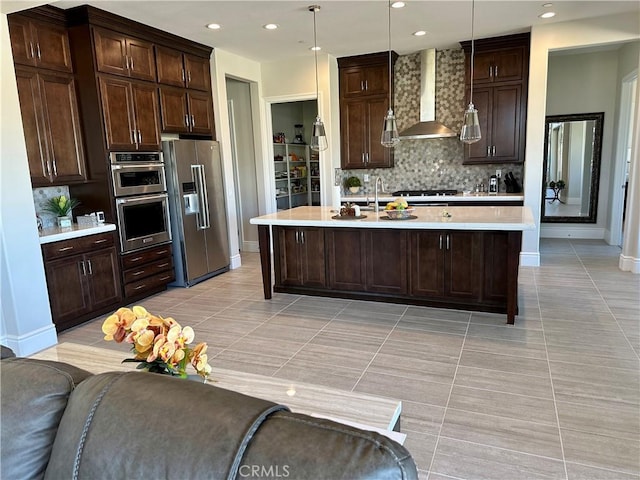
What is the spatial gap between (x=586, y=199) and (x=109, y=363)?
7367 millimetres

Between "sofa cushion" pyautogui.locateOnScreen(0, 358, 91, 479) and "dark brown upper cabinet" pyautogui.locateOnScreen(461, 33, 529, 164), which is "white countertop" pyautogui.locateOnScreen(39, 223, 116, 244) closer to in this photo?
"sofa cushion" pyautogui.locateOnScreen(0, 358, 91, 479)

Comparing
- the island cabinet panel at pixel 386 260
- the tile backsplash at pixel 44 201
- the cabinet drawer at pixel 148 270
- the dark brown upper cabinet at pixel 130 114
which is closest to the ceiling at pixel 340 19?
the dark brown upper cabinet at pixel 130 114

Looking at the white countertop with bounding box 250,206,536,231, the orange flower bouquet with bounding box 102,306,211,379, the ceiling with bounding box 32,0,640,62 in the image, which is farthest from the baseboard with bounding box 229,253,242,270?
the orange flower bouquet with bounding box 102,306,211,379

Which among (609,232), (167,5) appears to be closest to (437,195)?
(609,232)

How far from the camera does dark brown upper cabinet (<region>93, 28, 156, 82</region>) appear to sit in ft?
13.5

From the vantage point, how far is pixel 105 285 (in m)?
4.22

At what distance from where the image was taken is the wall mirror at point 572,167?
6734 mm

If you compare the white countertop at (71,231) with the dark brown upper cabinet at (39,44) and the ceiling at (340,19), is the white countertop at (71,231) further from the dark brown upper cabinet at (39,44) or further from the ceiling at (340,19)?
the ceiling at (340,19)

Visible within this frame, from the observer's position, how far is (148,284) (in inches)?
186

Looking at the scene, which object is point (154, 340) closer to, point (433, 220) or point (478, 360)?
point (478, 360)

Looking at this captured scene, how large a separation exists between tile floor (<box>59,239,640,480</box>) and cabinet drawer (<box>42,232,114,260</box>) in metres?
0.70

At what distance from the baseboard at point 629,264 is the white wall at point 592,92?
1892 millimetres

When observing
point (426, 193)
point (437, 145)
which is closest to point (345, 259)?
point (426, 193)

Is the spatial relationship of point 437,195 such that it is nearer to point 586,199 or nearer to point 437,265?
point 437,265
